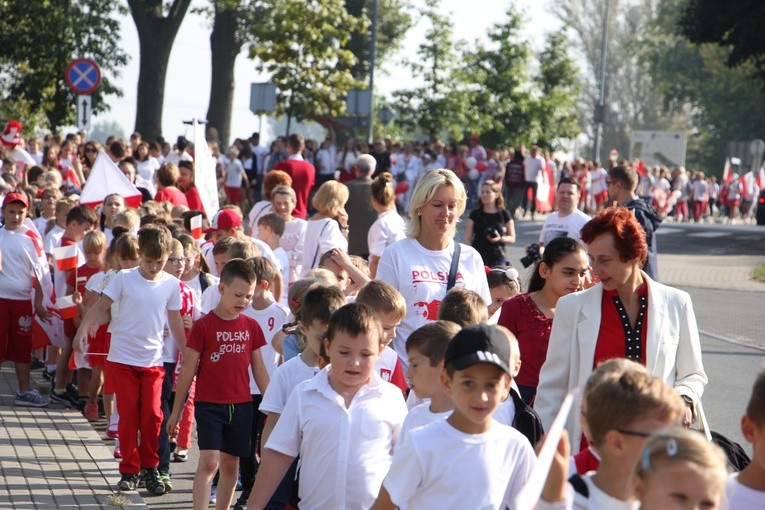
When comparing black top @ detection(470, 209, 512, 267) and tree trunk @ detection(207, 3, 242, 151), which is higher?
tree trunk @ detection(207, 3, 242, 151)

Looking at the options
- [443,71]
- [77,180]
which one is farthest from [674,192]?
[77,180]

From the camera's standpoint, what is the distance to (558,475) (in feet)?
11.1

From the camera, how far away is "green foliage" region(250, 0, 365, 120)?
105ft

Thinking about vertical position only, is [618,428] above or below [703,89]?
below

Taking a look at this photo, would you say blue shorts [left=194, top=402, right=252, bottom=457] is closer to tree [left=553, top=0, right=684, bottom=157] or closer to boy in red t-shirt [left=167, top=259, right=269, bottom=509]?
boy in red t-shirt [left=167, top=259, right=269, bottom=509]

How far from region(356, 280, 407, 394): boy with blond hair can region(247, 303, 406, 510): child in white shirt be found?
0.84 m

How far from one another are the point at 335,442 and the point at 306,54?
28.2 m

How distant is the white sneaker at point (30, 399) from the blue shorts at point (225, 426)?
4.15m

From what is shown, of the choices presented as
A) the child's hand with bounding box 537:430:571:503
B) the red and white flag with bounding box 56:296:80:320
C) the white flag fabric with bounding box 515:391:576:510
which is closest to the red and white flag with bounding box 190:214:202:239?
the red and white flag with bounding box 56:296:80:320

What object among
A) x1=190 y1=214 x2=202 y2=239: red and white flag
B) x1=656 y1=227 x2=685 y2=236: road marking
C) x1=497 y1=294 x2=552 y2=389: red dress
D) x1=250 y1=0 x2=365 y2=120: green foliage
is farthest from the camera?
x1=656 y1=227 x2=685 y2=236: road marking

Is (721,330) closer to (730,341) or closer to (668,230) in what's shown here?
(730,341)

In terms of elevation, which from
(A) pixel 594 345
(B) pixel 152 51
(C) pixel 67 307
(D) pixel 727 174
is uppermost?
(B) pixel 152 51

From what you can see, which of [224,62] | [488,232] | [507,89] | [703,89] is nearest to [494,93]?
[507,89]

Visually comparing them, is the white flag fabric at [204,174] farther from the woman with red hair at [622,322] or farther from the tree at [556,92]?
the tree at [556,92]
